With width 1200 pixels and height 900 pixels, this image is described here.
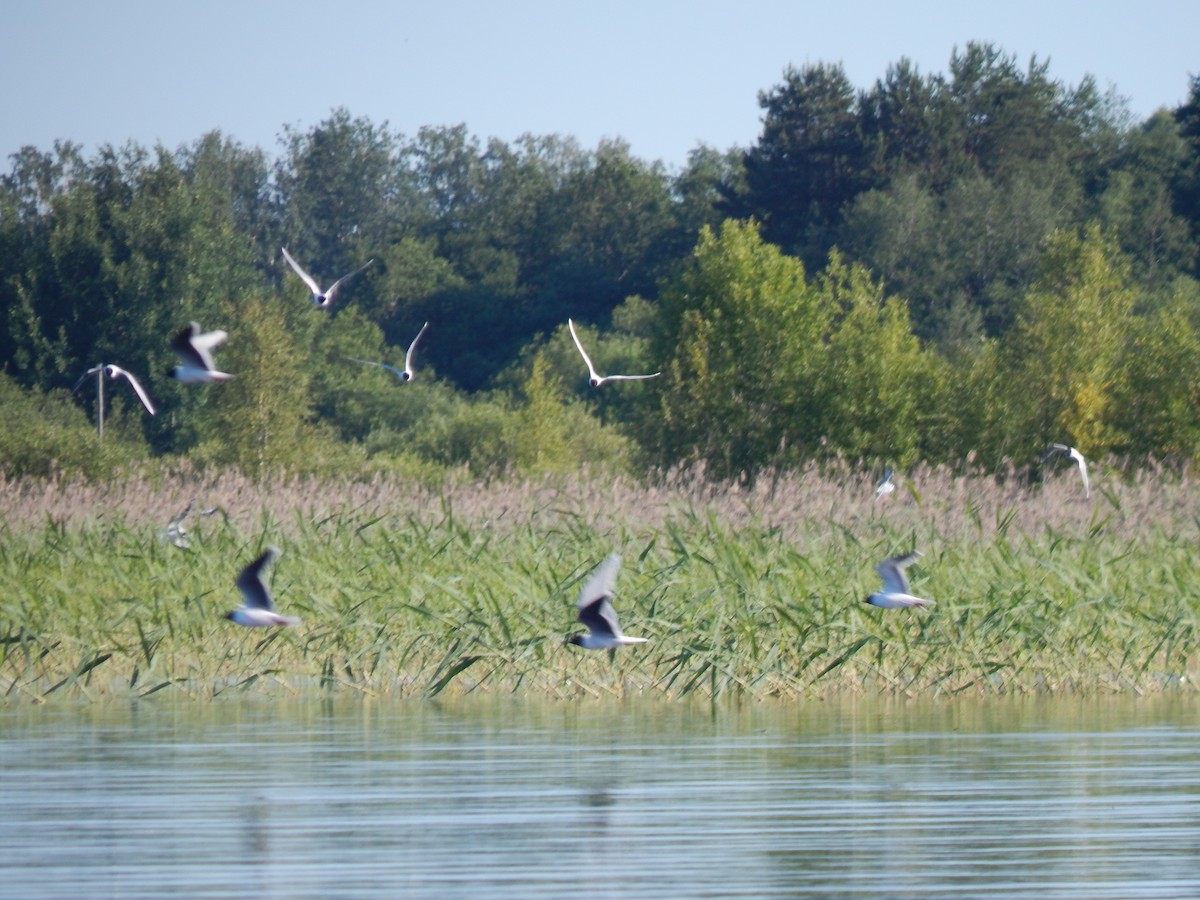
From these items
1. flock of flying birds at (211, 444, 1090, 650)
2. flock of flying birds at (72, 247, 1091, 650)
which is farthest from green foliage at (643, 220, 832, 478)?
flock of flying birds at (211, 444, 1090, 650)

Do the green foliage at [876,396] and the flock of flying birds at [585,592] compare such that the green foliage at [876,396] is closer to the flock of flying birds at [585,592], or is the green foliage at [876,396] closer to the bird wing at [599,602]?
the flock of flying birds at [585,592]

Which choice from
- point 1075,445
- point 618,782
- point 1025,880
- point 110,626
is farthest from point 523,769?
point 1075,445

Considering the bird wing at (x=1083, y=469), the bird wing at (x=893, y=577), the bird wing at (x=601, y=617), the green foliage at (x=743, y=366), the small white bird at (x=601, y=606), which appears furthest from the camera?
the green foliage at (x=743, y=366)

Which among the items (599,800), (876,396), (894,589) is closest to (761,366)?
(876,396)

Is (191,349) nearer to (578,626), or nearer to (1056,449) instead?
(578,626)

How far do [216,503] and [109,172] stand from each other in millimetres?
55526

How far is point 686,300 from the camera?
38000mm

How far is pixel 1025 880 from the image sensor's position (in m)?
7.43

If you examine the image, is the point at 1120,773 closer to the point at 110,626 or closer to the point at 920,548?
the point at 920,548

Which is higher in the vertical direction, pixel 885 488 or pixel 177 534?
pixel 885 488

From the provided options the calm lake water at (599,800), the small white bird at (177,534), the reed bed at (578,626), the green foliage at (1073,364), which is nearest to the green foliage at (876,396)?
the green foliage at (1073,364)

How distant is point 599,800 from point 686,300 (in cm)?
2910

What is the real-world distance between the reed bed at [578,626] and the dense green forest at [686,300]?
15396mm

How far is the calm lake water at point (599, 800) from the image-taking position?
7559 mm
